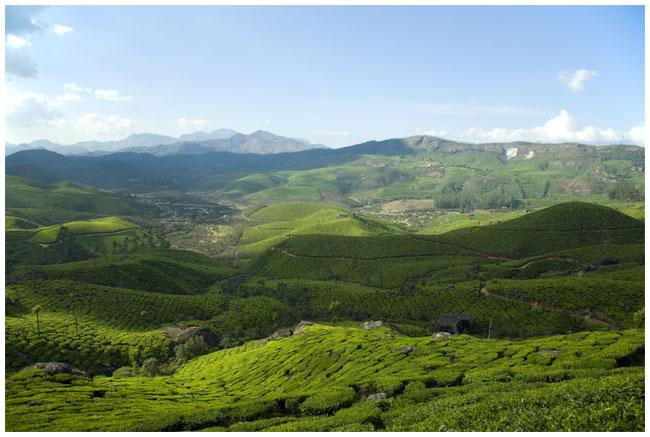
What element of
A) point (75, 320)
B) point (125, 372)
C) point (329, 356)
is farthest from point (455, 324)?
point (75, 320)

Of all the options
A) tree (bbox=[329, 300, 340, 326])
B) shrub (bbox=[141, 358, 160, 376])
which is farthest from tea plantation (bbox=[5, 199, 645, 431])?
tree (bbox=[329, 300, 340, 326])

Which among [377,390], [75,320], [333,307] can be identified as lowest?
[75,320]

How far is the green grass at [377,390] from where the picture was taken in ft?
79.7

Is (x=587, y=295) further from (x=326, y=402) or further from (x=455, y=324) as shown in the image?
(x=326, y=402)

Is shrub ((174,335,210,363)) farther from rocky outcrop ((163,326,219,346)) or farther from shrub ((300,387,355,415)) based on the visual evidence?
shrub ((300,387,355,415))

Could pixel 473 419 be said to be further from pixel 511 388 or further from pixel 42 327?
pixel 42 327

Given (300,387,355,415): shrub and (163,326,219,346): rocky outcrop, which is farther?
(163,326,219,346): rocky outcrop

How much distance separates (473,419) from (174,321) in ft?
447

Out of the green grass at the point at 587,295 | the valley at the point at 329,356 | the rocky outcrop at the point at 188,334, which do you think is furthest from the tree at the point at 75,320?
the green grass at the point at 587,295

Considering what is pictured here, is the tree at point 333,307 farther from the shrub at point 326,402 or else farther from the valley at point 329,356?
the shrub at point 326,402

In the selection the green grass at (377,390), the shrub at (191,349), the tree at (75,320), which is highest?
the green grass at (377,390)

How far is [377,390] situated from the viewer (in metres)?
40.7

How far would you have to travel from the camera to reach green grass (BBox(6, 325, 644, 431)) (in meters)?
24.3

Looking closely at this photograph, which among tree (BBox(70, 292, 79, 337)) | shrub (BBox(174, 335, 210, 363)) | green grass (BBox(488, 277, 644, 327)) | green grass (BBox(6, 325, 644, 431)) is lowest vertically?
shrub (BBox(174, 335, 210, 363))
